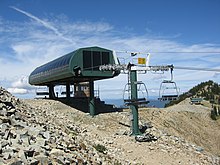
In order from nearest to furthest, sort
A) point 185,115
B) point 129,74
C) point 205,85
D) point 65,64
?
1. point 129,74
2. point 65,64
3. point 185,115
4. point 205,85

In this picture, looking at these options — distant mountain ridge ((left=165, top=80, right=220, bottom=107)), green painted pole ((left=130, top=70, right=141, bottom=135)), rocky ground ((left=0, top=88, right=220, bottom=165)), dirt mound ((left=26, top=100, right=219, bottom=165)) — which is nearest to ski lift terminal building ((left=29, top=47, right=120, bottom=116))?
dirt mound ((left=26, top=100, right=219, bottom=165))

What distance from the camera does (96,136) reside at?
24734 mm

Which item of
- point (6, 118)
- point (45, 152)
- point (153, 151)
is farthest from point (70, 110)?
point (45, 152)

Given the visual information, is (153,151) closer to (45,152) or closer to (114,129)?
(114,129)

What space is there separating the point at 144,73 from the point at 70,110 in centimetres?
1109

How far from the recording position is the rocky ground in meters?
11.3

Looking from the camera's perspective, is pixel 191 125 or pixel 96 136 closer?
pixel 96 136

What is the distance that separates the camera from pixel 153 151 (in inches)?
894

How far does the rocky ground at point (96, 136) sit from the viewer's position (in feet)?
37.1

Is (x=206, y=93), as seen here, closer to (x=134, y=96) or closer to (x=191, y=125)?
(x=191, y=125)

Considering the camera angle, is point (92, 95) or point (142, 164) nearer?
→ point (142, 164)

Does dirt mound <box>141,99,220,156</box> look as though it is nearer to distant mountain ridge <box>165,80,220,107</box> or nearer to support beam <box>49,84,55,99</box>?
distant mountain ridge <box>165,80,220,107</box>

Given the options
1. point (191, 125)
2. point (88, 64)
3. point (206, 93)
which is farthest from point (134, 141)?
point (206, 93)

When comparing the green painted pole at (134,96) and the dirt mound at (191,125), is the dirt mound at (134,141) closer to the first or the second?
the dirt mound at (191,125)
